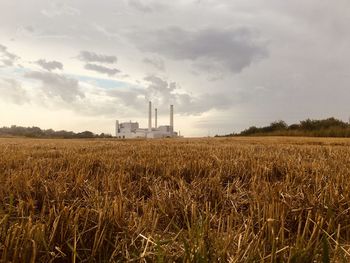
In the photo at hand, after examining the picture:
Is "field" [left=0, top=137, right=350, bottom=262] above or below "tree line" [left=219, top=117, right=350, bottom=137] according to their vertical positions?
below

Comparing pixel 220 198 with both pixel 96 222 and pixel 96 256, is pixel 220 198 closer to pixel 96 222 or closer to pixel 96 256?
pixel 96 222

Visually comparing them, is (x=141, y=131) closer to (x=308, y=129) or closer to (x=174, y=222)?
(x=308, y=129)

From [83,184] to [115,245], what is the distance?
67.9 inches

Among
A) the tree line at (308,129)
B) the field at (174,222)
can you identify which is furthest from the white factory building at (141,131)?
the field at (174,222)

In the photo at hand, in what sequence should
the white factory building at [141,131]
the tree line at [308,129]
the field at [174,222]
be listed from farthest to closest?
the white factory building at [141,131], the tree line at [308,129], the field at [174,222]

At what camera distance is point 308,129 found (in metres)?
49.0

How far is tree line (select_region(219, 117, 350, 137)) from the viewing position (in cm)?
4153

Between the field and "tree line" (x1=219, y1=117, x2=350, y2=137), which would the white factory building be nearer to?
"tree line" (x1=219, y1=117, x2=350, y2=137)

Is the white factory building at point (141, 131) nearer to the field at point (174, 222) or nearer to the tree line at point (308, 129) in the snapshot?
the tree line at point (308, 129)

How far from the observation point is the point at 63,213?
1858mm

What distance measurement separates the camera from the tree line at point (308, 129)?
1635 inches

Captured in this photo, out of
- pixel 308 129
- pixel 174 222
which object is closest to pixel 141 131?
pixel 308 129

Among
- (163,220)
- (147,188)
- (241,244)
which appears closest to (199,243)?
(241,244)

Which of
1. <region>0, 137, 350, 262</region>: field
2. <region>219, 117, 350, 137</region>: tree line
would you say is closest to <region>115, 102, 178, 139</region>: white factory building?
<region>219, 117, 350, 137</region>: tree line
